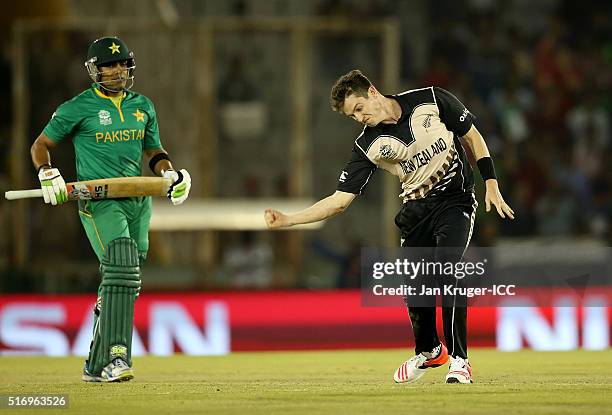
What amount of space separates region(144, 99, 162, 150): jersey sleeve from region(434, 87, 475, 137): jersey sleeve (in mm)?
1664

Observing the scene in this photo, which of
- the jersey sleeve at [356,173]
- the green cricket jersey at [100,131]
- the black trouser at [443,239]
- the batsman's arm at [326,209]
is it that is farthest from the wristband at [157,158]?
the black trouser at [443,239]

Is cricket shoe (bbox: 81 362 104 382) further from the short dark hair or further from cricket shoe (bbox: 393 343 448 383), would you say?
the short dark hair

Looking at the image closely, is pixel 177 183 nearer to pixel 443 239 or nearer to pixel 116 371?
pixel 116 371

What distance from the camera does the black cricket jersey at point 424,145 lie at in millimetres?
6516

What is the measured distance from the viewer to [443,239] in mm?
6535

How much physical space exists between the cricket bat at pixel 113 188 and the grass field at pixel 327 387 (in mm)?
1019

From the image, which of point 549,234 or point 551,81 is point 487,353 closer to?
point 549,234

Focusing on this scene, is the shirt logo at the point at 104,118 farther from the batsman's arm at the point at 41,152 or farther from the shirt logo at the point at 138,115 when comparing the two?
the batsman's arm at the point at 41,152

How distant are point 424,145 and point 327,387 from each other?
1359 millimetres

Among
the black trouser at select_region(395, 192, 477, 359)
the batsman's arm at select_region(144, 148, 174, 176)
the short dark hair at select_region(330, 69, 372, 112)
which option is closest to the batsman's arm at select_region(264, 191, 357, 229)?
the black trouser at select_region(395, 192, 477, 359)

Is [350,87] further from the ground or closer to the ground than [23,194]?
further from the ground

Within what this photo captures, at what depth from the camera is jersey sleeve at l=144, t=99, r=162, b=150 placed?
707cm

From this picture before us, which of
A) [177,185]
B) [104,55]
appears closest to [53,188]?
[177,185]

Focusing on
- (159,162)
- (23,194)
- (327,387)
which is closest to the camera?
(327,387)
